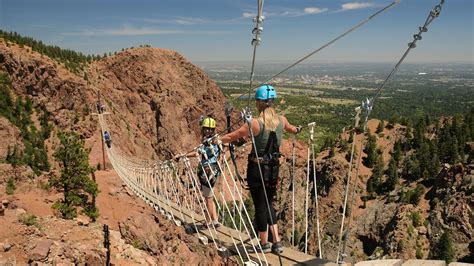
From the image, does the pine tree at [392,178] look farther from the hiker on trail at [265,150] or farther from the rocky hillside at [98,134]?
the hiker on trail at [265,150]

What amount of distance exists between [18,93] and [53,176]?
9049mm

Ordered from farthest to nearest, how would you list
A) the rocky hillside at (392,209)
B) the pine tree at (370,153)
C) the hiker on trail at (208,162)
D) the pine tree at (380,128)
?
the pine tree at (380,128)
the pine tree at (370,153)
the rocky hillside at (392,209)
the hiker on trail at (208,162)

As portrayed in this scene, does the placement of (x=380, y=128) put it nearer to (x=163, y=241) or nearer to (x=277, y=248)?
(x=163, y=241)

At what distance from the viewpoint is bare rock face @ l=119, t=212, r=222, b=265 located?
16750 millimetres

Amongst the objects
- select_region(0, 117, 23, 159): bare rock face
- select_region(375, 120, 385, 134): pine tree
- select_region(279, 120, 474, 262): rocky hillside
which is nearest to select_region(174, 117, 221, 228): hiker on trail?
select_region(0, 117, 23, 159): bare rock face

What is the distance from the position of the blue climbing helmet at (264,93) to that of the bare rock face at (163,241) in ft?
47.2

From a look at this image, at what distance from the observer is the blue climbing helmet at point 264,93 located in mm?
3566

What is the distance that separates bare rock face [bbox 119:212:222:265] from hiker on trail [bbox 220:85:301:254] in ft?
45.1

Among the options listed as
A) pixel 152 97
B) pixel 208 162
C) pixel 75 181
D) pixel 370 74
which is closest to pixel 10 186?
pixel 75 181

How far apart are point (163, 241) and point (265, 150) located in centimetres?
1650

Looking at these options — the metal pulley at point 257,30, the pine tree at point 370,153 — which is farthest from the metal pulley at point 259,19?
the pine tree at point 370,153

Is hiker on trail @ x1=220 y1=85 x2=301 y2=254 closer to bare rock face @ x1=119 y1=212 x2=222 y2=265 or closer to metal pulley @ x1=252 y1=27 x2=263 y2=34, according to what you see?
metal pulley @ x1=252 y1=27 x2=263 y2=34

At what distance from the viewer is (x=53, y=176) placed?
1664 cm

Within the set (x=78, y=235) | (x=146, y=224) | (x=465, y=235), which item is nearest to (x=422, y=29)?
(x=78, y=235)
